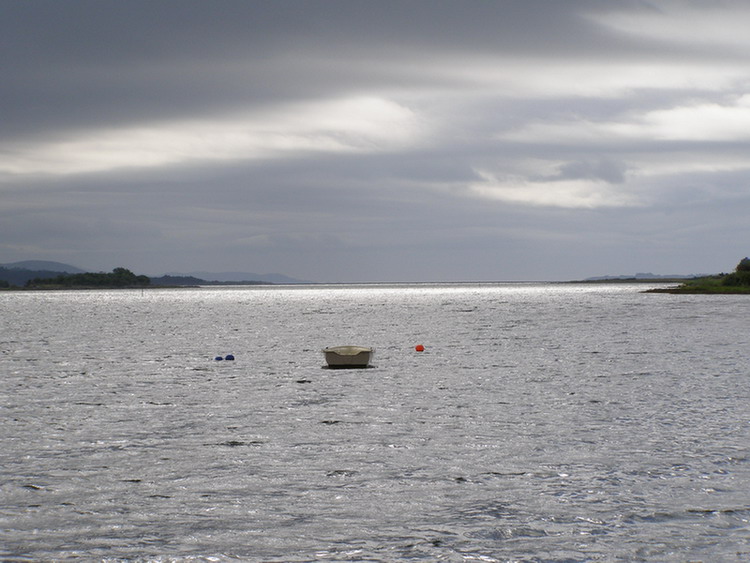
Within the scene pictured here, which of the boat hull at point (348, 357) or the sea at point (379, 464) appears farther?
the boat hull at point (348, 357)

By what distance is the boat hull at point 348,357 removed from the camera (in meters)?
53.4

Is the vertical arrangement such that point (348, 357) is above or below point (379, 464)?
above

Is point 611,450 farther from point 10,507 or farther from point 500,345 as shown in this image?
point 500,345

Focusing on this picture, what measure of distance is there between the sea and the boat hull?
881 millimetres

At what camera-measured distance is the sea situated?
1631 cm

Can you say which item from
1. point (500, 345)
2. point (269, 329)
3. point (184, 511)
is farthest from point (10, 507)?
point (269, 329)

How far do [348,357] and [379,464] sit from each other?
29.9 meters

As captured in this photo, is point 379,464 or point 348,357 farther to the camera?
point 348,357

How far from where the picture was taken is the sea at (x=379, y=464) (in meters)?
16.3

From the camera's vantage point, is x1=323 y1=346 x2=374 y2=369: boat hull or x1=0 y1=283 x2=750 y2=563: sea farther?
x1=323 y1=346 x2=374 y2=369: boat hull

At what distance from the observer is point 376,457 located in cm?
2450

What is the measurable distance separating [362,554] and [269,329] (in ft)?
305

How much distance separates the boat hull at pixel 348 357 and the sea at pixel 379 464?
0.88 meters

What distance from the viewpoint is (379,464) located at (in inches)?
925
